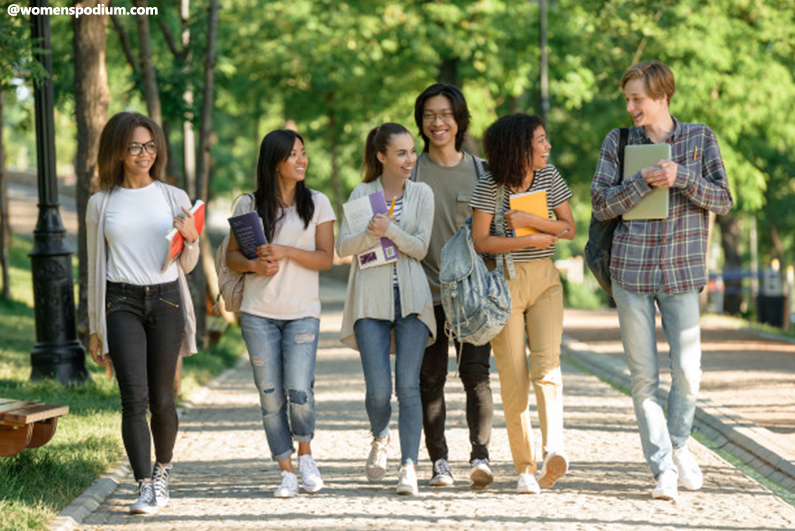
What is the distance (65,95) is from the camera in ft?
57.6

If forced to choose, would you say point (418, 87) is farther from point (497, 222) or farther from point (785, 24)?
point (497, 222)

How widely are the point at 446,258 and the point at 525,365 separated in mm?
742

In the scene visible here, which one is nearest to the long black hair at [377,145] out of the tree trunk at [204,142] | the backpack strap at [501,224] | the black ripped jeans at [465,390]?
the backpack strap at [501,224]

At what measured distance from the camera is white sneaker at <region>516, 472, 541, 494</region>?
6812 millimetres

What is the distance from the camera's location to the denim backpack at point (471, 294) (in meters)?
6.65

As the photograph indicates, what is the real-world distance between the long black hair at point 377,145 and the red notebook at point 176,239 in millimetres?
963

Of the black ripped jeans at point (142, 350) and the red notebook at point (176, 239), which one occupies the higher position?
the red notebook at point (176, 239)

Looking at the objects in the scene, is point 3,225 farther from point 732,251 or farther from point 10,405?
point 732,251

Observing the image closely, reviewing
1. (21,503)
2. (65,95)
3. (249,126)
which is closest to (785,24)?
(65,95)

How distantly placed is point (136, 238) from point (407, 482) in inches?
75.0

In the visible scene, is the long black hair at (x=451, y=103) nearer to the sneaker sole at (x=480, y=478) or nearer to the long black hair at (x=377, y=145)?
the long black hair at (x=377, y=145)

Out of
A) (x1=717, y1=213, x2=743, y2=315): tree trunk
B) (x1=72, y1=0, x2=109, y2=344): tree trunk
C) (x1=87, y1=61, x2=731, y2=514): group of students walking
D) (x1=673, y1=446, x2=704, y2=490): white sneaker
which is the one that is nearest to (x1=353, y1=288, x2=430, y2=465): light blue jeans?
(x1=87, y1=61, x2=731, y2=514): group of students walking

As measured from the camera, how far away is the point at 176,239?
6629 millimetres

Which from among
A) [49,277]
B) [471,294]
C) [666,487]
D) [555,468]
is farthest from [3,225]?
[666,487]
